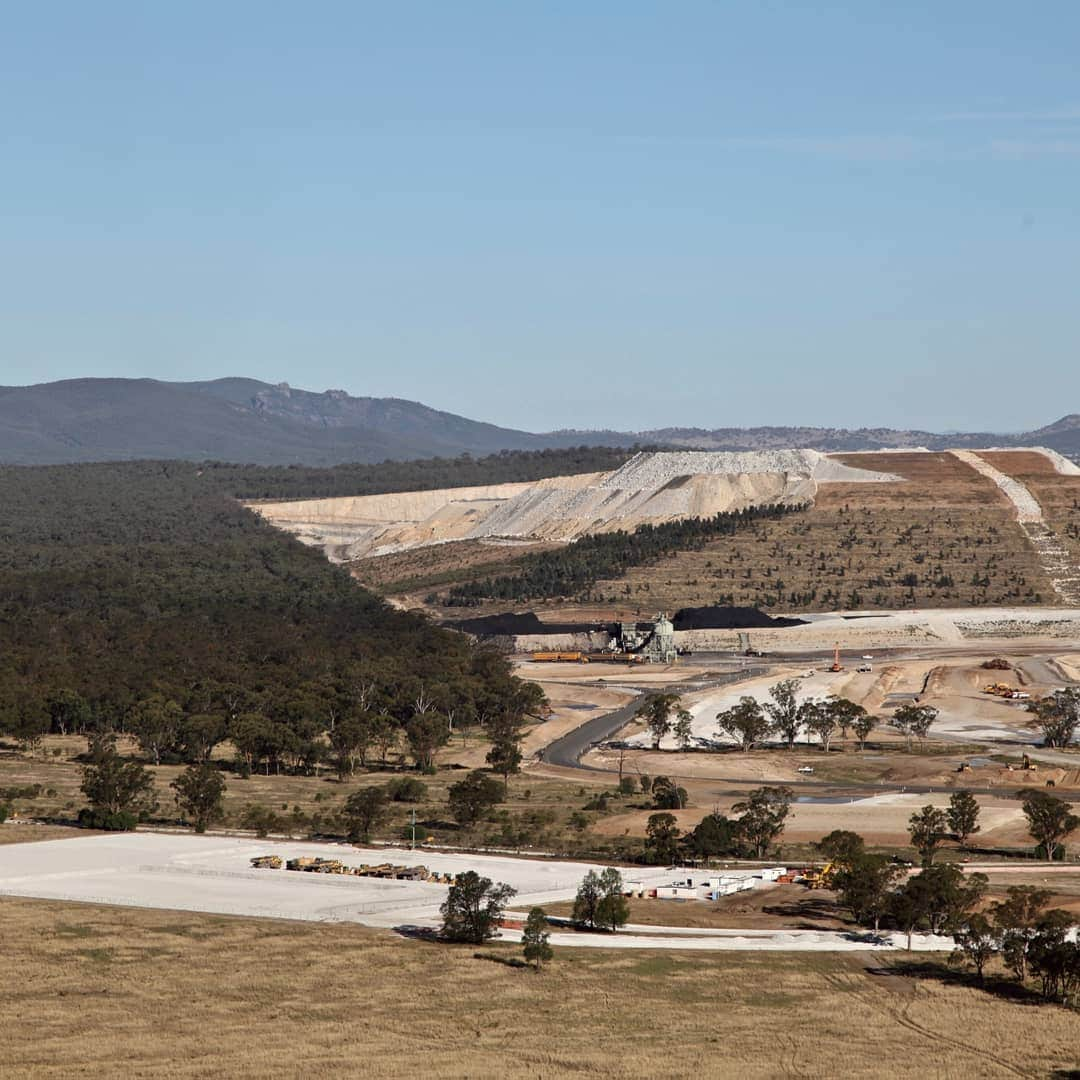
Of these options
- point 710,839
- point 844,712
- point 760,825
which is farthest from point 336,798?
point 844,712

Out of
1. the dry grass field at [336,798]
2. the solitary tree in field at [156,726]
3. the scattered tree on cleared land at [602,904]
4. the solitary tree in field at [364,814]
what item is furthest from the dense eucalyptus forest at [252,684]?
the scattered tree on cleared land at [602,904]

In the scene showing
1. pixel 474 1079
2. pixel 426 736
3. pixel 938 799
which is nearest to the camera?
pixel 474 1079

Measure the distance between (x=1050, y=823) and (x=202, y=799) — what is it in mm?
43699

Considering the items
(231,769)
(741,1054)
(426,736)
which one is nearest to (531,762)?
(426,736)

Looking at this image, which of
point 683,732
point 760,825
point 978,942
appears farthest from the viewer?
point 683,732

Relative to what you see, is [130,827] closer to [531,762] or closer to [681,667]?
[531,762]

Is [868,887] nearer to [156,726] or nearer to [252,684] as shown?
[156,726]

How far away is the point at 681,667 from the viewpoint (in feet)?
608

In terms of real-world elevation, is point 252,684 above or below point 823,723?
above

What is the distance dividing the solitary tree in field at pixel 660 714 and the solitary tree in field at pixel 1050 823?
42.9 meters

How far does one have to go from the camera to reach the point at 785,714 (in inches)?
5458

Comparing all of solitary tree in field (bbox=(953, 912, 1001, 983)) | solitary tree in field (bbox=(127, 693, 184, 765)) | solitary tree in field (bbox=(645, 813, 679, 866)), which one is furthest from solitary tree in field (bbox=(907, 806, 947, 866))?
solitary tree in field (bbox=(127, 693, 184, 765))

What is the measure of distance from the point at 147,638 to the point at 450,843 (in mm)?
83848

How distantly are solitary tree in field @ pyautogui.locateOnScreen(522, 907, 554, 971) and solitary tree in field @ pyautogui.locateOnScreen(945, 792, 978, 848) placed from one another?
31.7 m
